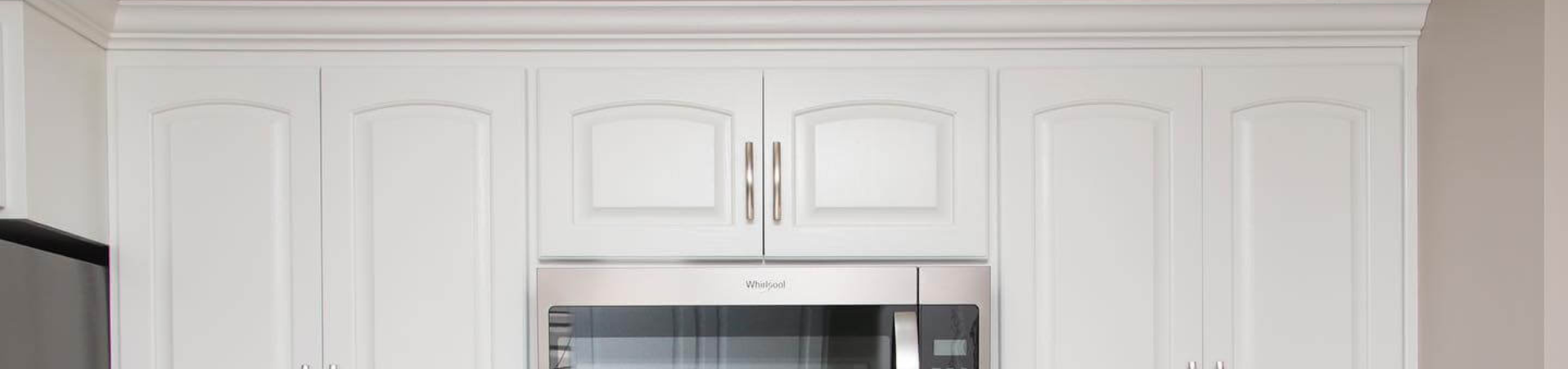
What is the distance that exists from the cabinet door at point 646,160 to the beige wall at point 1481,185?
37.4 inches

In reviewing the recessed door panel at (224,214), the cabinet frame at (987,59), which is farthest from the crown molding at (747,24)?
the recessed door panel at (224,214)

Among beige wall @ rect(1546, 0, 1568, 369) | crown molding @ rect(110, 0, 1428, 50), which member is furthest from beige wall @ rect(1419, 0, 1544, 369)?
crown molding @ rect(110, 0, 1428, 50)

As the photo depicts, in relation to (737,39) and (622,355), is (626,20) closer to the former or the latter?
(737,39)

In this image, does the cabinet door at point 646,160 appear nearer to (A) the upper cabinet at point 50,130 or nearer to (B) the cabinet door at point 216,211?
(B) the cabinet door at point 216,211

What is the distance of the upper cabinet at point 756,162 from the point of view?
5.54ft

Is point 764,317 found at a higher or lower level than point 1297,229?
lower

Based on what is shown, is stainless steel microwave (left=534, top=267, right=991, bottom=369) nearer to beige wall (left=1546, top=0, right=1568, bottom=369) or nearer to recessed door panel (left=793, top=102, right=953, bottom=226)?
recessed door panel (left=793, top=102, right=953, bottom=226)

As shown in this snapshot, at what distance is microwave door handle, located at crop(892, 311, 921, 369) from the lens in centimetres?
164

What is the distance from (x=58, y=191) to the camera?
1.56 metres

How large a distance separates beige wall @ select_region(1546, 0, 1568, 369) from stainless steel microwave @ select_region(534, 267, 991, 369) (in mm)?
682

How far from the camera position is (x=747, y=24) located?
5.47 ft

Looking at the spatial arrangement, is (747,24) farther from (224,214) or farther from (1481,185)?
(1481,185)

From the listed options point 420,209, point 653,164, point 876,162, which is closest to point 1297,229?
point 876,162

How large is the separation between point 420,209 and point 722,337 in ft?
1.54
